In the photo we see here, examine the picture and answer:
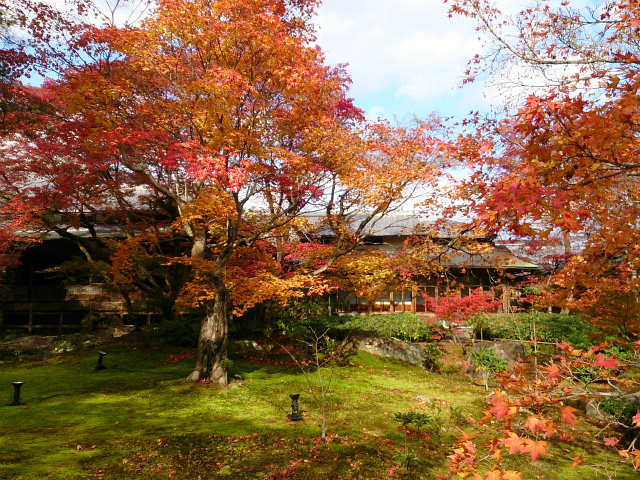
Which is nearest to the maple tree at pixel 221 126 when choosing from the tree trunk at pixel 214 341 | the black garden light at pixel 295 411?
the tree trunk at pixel 214 341

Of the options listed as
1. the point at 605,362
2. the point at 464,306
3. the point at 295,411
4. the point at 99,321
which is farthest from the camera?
the point at 99,321

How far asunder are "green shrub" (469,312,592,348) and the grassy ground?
6.73 meters

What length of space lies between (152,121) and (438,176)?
735 centimetres

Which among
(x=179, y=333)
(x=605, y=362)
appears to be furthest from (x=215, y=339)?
(x=605, y=362)

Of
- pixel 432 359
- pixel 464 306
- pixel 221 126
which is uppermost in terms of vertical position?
pixel 221 126

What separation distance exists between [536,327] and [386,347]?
7.52 meters

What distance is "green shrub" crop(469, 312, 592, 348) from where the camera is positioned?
54.9 ft

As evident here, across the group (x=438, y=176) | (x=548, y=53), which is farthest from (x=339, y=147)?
(x=548, y=53)

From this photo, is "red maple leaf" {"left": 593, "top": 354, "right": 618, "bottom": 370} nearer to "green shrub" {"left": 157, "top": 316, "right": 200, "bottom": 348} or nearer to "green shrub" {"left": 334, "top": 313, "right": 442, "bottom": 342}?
"green shrub" {"left": 157, "top": 316, "right": 200, "bottom": 348}

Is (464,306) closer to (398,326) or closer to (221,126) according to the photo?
(398,326)

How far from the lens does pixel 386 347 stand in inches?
564

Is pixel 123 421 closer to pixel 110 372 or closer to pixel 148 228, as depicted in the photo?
pixel 110 372

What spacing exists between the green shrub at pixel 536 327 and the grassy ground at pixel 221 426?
265 inches

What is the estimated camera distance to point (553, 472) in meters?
6.45
